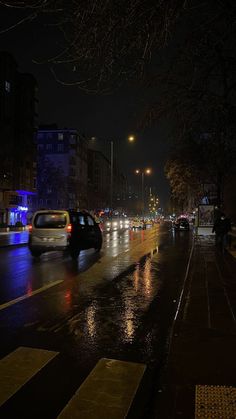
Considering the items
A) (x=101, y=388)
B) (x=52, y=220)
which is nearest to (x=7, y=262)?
(x=52, y=220)

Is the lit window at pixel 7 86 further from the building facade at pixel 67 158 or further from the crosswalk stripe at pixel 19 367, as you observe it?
the crosswalk stripe at pixel 19 367

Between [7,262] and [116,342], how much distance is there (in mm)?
11293

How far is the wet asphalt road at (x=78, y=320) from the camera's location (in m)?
4.61

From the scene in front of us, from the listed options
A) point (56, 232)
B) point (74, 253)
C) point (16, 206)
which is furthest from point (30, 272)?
point (16, 206)

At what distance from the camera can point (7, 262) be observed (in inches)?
658

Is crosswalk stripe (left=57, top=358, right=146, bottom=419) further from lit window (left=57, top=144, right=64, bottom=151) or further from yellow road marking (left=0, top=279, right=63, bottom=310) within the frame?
lit window (left=57, top=144, right=64, bottom=151)

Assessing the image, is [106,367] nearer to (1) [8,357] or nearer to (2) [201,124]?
(1) [8,357]

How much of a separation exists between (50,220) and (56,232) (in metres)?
0.72

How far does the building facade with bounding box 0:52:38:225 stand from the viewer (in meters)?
55.4

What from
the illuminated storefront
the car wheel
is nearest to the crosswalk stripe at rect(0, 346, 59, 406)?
the car wheel

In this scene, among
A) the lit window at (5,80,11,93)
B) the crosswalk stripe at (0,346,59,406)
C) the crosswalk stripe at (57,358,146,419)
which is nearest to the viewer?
the crosswalk stripe at (57,358,146,419)

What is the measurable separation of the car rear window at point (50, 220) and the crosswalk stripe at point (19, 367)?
41.3ft

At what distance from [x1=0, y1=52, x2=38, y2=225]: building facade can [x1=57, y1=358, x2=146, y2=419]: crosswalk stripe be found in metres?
49.3

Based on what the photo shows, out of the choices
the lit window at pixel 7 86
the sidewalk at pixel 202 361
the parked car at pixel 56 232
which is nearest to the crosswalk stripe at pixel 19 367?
the sidewalk at pixel 202 361
